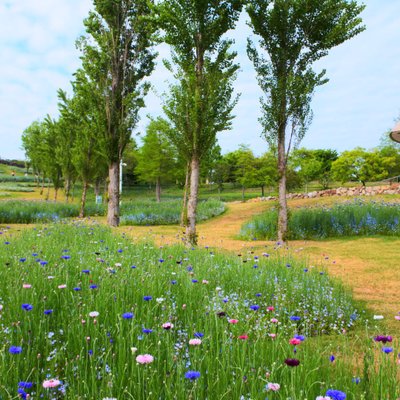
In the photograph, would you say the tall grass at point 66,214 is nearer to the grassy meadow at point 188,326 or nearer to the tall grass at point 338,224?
the tall grass at point 338,224

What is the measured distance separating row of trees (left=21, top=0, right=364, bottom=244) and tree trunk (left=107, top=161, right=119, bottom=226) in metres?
0.05

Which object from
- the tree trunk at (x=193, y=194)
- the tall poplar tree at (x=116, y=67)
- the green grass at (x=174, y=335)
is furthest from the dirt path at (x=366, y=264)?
the tall poplar tree at (x=116, y=67)

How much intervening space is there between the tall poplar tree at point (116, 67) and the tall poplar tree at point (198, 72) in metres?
5.72

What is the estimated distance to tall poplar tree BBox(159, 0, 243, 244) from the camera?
460 inches

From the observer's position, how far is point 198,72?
12.1m

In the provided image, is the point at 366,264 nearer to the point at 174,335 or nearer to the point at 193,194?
the point at 193,194

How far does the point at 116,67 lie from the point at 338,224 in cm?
1314

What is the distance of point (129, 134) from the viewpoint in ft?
58.0

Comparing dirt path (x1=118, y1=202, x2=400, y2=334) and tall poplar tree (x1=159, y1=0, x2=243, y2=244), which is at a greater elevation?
tall poplar tree (x1=159, y1=0, x2=243, y2=244)

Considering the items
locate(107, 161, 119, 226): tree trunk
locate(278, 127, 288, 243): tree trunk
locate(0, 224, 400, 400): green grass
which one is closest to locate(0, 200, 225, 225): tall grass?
locate(107, 161, 119, 226): tree trunk

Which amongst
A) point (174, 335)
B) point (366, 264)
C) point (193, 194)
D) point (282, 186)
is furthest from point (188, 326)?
point (282, 186)

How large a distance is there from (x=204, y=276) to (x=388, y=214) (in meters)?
12.9

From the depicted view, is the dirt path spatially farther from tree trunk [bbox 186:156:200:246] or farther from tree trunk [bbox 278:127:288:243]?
tree trunk [bbox 186:156:200:246]

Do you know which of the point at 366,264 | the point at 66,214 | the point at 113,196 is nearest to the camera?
the point at 366,264
